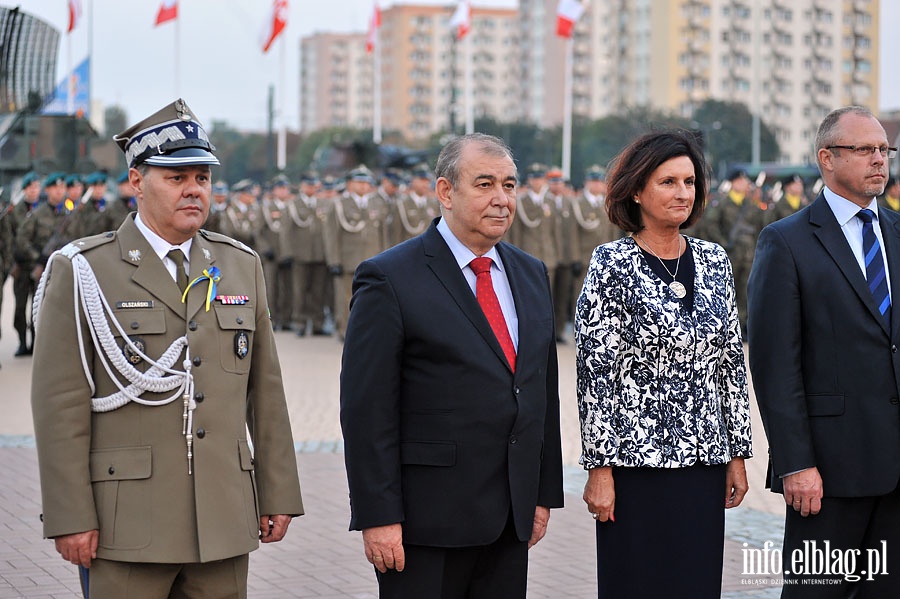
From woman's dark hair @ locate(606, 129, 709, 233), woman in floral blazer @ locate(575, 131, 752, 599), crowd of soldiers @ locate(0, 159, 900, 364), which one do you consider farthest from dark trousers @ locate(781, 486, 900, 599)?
crowd of soldiers @ locate(0, 159, 900, 364)

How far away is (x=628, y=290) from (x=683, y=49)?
374 feet

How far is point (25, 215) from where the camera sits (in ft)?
54.7

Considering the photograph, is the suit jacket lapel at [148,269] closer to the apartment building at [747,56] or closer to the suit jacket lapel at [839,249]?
the suit jacket lapel at [839,249]

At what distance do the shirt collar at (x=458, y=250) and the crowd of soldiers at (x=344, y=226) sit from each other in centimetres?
1292

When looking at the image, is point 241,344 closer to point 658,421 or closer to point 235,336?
point 235,336

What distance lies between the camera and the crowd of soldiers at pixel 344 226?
16828 millimetres

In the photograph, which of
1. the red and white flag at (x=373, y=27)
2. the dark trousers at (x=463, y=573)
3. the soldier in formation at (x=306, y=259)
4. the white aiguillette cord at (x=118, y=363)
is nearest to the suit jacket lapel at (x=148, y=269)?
the white aiguillette cord at (x=118, y=363)

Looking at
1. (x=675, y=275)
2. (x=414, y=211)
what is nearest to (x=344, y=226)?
(x=414, y=211)

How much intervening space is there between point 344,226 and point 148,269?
14.8 meters

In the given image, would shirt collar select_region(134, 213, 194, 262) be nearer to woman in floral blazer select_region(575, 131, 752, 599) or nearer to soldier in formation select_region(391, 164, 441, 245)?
woman in floral blazer select_region(575, 131, 752, 599)

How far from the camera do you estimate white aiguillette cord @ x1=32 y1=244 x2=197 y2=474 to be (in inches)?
149

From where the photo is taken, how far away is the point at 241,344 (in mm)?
3996

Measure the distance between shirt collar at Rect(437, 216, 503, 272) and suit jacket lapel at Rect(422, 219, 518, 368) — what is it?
0.02 m

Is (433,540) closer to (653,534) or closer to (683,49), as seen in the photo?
(653,534)
